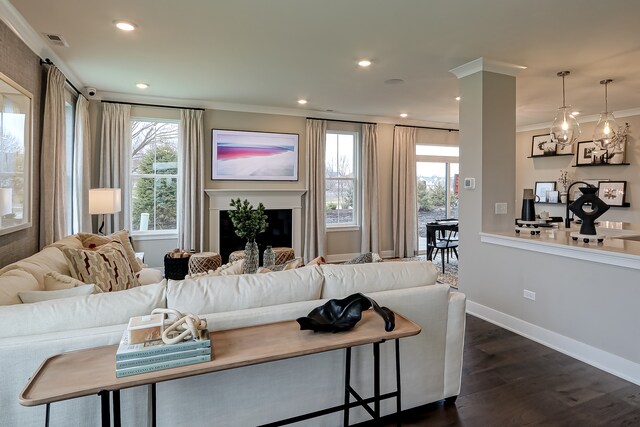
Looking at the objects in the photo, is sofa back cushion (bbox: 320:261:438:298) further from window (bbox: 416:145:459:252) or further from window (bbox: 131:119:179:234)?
window (bbox: 416:145:459:252)

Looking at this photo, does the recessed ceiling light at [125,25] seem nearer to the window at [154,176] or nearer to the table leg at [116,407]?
the window at [154,176]

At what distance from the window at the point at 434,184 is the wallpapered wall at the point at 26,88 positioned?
244 inches

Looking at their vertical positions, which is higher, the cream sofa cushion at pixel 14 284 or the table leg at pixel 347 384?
the cream sofa cushion at pixel 14 284

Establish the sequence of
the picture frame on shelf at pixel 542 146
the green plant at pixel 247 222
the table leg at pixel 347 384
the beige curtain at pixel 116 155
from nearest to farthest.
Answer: the table leg at pixel 347 384 → the green plant at pixel 247 222 → the beige curtain at pixel 116 155 → the picture frame on shelf at pixel 542 146

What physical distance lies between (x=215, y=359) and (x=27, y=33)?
3460mm

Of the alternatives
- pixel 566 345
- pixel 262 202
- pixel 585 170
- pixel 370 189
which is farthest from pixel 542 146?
pixel 262 202

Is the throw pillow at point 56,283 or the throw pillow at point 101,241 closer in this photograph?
the throw pillow at point 56,283

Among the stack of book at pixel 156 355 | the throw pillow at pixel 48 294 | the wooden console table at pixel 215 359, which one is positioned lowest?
the wooden console table at pixel 215 359

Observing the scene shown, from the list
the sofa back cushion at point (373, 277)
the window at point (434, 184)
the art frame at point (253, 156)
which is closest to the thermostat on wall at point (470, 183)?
the sofa back cushion at point (373, 277)

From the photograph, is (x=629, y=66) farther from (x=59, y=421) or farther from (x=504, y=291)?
(x=59, y=421)

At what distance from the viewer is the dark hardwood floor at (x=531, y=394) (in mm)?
2154

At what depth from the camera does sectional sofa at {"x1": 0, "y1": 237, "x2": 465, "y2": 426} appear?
1.51 metres

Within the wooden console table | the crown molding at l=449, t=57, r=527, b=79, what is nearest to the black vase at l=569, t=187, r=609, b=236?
the crown molding at l=449, t=57, r=527, b=79

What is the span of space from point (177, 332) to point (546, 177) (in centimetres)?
807
